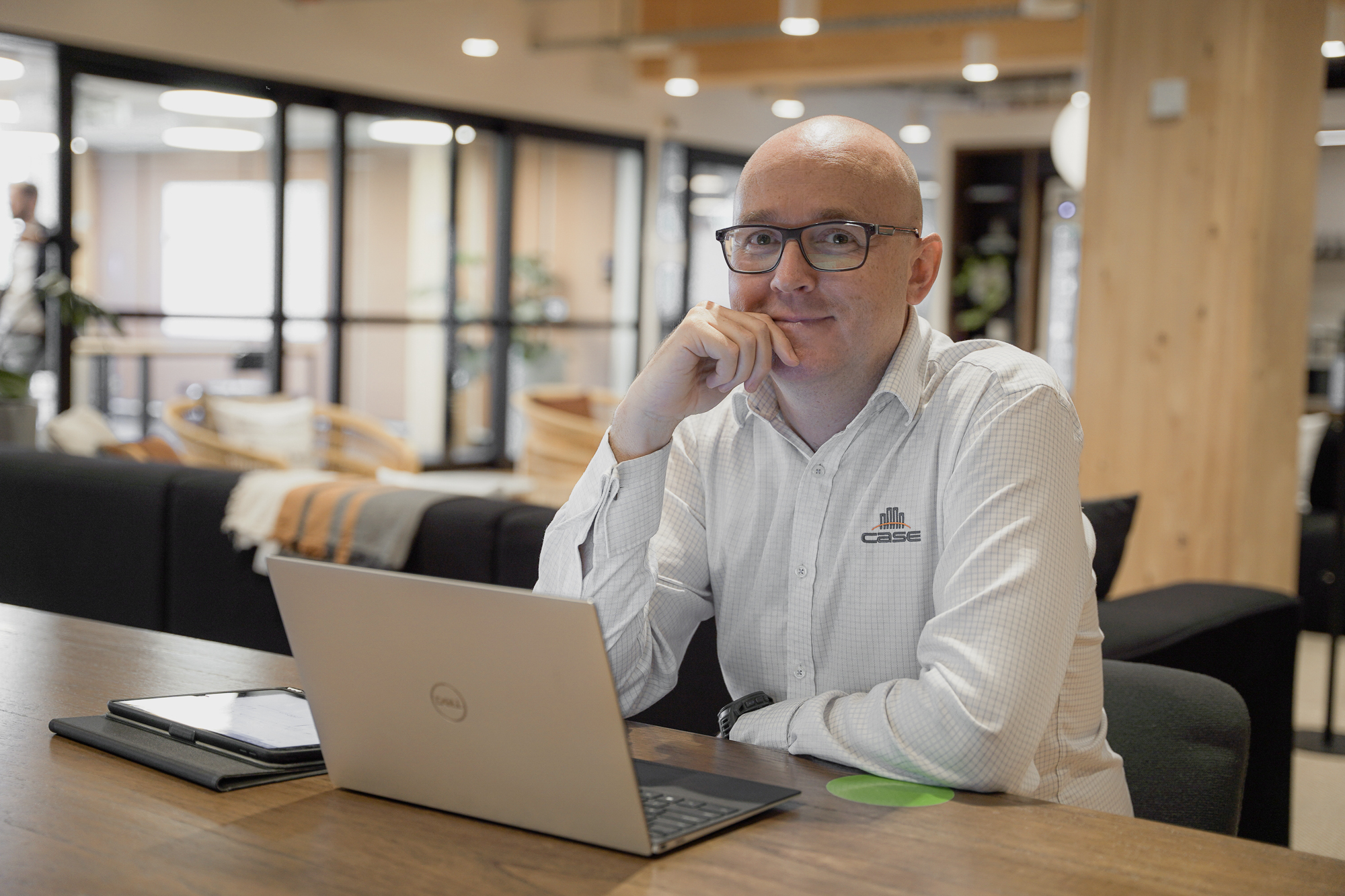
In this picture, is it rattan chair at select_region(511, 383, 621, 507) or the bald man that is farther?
rattan chair at select_region(511, 383, 621, 507)

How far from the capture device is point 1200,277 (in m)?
4.40

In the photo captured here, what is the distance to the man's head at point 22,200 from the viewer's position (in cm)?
626

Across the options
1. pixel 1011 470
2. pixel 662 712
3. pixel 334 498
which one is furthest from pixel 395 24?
pixel 1011 470

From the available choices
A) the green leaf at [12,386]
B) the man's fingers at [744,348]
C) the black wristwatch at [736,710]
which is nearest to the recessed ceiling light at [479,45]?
the green leaf at [12,386]

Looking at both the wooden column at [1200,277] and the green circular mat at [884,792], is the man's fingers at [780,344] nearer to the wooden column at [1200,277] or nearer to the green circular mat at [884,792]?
the green circular mat at [884,792]

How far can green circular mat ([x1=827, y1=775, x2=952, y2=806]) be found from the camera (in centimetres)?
116

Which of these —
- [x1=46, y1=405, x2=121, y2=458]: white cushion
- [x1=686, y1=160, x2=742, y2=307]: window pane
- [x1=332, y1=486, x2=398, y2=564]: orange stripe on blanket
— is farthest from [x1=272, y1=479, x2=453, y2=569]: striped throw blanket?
[x1=686, y1=160, x2=742, y2=307]: window pane

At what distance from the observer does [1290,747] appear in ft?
8.81

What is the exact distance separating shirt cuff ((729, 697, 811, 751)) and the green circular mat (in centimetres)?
17

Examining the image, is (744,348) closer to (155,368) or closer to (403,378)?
(155,368)

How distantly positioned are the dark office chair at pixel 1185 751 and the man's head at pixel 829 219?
2.34 ft

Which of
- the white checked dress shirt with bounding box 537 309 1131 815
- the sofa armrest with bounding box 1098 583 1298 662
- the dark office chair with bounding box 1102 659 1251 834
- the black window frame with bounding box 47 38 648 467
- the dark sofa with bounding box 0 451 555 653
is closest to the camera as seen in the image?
the white checked dress shirt with bounding box 537 309 1131 815

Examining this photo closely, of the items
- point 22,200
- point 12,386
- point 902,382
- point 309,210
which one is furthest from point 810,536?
point 309,210

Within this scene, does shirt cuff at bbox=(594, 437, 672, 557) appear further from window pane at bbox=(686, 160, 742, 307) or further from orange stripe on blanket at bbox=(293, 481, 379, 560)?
window pane at bbox=(686, 160, 742, 307)
